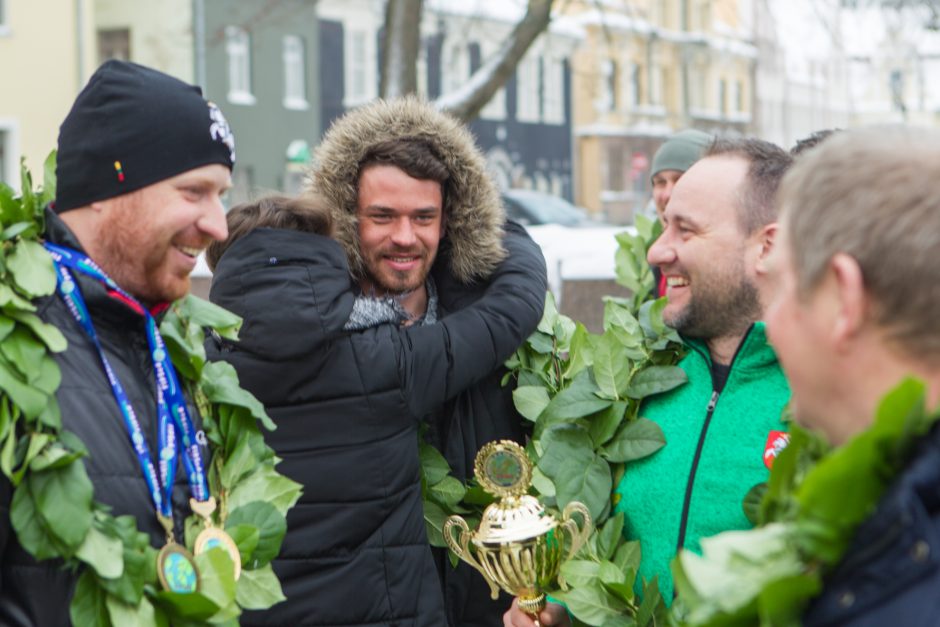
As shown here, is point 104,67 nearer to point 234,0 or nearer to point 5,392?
point 5,392

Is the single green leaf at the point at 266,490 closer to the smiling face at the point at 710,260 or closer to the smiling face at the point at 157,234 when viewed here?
the smiling face at the point at 157,234

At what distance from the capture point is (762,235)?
122 inches

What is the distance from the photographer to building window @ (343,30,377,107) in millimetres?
35094

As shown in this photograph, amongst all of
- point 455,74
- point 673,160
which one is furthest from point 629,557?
point 455,74

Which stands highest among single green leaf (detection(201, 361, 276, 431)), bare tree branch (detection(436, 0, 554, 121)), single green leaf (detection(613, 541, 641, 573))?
bare tree branch (detection(436, 0, 554, 121))

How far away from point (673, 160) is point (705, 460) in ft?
10.8

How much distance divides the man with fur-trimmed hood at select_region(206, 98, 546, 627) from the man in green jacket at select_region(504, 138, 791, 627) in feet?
1.27

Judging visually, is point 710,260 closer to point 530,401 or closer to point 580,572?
point 530,401

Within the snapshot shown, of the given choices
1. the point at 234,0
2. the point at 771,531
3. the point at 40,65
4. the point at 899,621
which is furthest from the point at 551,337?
the point at 234,0

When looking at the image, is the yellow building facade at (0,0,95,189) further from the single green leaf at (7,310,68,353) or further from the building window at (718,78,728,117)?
the building window at (718,78,728,117)

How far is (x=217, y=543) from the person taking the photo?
252 centimetres

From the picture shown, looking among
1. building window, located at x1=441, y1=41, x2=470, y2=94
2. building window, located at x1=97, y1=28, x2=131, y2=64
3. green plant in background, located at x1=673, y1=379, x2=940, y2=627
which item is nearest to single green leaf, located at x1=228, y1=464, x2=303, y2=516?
green plant in background, located at x1=673, y1=379, x2=940, y2=627

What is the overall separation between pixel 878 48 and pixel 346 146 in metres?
12.5

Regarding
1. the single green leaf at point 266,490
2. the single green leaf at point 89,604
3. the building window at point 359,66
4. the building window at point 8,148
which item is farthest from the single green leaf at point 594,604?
the building window at point 359,66
